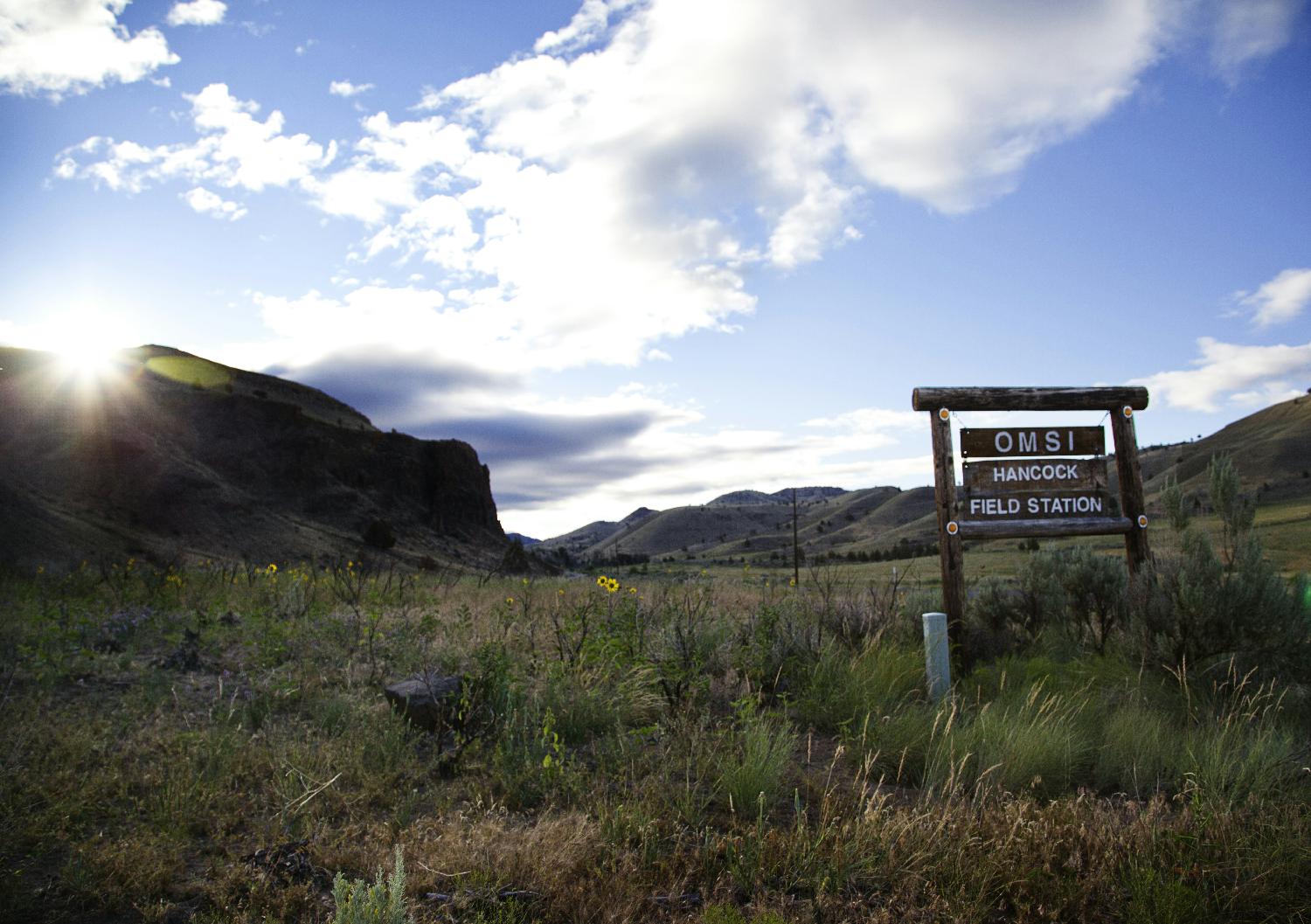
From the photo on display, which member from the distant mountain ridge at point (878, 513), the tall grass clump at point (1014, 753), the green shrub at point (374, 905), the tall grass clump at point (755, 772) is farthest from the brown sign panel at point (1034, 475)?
the distant mountain ridge at point (878, 513)

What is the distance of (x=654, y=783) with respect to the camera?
4.21 m

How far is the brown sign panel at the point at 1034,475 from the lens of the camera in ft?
26.5

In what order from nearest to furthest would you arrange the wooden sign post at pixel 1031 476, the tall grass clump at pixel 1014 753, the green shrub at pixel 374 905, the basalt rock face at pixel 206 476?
1. the green shrub at pixel 374 905
2. the tall grass clump at pixel 1014 753
3. the wooden sign post at pixel 1031 476
4. the basalt rock face at pixel 206 476

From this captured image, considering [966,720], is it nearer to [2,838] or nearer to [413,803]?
[413,803]

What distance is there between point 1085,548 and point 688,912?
23.6 feet

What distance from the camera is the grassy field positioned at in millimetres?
3381

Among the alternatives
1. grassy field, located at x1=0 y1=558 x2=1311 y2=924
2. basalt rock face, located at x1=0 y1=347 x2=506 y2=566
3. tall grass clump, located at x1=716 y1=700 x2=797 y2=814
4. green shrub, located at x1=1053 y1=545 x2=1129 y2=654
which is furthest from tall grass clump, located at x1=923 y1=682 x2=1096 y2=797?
basalt rock face, located at x1=0 y1=347 x2=506 y2=566

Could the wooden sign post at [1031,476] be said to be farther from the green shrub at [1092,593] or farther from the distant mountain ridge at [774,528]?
the distant mountain ridge at [774,528]

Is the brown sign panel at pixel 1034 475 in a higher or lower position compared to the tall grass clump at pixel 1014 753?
higher

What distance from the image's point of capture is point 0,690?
232 inches

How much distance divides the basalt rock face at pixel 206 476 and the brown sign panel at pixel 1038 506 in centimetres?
2327

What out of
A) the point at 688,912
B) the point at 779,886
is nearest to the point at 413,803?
the point at 688,912

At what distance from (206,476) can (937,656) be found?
4024 centimetres

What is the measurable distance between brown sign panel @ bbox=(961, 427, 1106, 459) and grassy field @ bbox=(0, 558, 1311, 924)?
206cm
